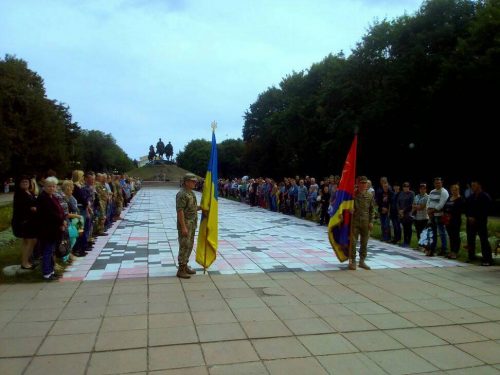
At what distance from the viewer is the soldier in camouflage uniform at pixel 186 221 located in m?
7.89

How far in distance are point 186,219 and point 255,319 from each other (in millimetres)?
2926

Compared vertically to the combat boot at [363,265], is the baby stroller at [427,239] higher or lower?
higher

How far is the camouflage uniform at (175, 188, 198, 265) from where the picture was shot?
7.92 meters

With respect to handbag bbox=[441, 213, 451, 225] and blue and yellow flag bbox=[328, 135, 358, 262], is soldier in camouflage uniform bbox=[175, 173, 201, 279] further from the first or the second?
handbag bbox=[441, 213, 451, 225]

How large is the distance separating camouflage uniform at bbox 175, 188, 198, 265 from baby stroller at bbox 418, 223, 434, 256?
5.73m

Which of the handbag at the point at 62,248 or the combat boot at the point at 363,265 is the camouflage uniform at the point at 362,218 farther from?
the handbag at the point at 62,248

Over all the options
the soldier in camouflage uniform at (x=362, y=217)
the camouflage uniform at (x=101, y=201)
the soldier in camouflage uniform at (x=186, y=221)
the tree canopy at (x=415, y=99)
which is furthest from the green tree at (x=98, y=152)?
the soldier in camouflage uniform at (x=362, y=217)

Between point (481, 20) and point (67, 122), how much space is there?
5312cm

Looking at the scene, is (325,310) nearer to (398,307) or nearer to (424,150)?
(398,307)

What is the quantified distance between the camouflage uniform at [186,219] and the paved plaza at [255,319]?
45 centimetres

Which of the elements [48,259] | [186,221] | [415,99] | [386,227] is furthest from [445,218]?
[415,99]

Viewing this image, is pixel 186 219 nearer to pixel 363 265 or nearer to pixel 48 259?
pixel 48 259

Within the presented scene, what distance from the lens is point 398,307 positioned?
244 inches

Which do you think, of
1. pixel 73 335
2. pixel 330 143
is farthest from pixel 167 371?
pixel 330 143
